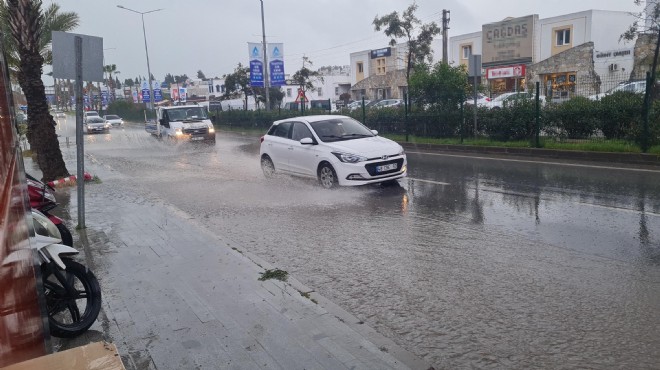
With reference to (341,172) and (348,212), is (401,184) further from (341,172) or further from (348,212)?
(348,212)

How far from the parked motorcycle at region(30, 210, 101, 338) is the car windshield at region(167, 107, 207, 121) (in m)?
22.9

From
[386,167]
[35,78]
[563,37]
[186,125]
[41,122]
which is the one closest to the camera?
[386,167]

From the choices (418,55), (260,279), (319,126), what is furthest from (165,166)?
(418,55)

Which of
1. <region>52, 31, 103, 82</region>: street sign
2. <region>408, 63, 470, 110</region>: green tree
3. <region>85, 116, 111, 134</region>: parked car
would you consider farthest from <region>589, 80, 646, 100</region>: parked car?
<region>85, 116, 111, 134</region>: parked car

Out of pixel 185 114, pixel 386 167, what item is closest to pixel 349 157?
pixel 386 167

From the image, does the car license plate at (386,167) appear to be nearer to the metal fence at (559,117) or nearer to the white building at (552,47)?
the metal fence at (559,117)

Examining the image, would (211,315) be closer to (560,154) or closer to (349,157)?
(349,157)

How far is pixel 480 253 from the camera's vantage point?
650 centimetres

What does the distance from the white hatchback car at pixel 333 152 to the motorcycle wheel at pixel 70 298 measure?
6.84 m

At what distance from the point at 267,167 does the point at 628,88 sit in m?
10.3

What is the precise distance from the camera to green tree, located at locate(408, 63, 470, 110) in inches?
784

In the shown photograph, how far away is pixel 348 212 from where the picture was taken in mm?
9305

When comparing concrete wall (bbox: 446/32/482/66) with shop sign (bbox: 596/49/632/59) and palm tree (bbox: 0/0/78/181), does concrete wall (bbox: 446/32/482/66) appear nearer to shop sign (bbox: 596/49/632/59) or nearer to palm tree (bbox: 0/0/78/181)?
shop sign (bbox: 596/49/632/59)

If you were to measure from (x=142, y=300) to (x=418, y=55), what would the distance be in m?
30.0
